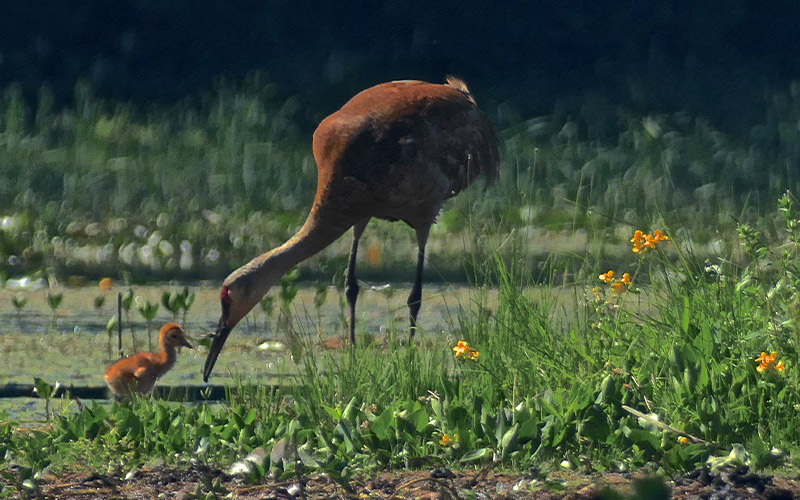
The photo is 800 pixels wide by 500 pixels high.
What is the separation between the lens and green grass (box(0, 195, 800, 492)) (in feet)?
12.3

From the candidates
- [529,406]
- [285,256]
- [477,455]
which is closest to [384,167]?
[285,256]

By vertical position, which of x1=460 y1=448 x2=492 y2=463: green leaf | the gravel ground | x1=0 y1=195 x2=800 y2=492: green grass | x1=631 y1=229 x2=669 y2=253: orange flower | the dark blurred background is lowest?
the gravel ground

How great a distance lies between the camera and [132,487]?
12.1ft

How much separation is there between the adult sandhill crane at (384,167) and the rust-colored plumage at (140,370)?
77 cm

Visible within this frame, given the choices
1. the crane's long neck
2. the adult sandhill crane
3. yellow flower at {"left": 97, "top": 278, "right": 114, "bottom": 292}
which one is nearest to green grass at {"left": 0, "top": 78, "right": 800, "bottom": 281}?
yellow flower at {"left": 97, "top": 278, "right": 114, "bottom": 292}

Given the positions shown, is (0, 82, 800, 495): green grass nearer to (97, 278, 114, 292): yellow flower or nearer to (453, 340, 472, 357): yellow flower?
(453, 340, 472, 357): yellow flower

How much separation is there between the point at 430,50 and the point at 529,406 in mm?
8322

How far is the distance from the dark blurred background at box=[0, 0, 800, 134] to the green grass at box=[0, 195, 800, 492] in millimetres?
6579

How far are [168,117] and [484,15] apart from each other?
10.8 feet

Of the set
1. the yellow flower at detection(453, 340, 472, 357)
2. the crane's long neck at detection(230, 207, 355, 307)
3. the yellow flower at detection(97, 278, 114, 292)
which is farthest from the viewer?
Answer: the yellow flower at detection(97, 278, 114, 292)

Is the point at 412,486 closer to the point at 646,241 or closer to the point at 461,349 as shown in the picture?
the point at 461,349

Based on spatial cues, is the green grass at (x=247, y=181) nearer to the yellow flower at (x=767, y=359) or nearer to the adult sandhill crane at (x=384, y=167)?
the adult sandhill crane at (x=384, y=167)

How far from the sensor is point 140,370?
17.2ft


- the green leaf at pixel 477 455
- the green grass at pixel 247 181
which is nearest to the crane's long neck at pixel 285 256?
the green grass at pixel 247 181
